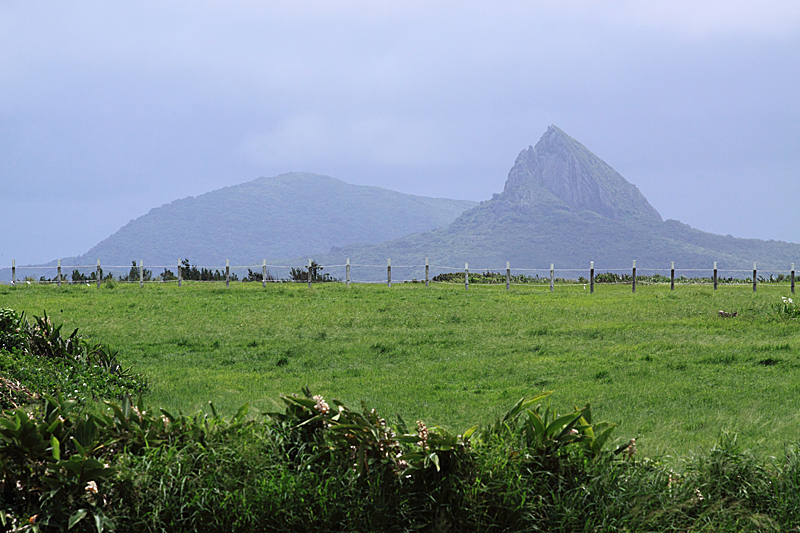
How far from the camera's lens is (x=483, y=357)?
1182 cm

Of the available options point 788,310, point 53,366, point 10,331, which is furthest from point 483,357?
point 788,310

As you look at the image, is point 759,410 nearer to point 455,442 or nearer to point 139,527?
point 455,442

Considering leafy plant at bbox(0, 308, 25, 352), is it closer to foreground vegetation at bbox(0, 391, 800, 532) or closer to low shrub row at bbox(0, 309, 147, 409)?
low shrub row at bbox(0, 309, 147, 409)

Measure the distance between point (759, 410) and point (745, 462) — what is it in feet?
14.0

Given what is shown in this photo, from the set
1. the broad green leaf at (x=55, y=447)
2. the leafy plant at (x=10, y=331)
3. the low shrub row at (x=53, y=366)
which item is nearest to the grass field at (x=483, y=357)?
the low shrub row at (x=53, y=366)

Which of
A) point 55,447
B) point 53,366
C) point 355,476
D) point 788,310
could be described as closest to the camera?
point 55,447

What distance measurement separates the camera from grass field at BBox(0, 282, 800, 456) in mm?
7371

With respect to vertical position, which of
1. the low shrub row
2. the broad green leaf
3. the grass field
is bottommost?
the grass field

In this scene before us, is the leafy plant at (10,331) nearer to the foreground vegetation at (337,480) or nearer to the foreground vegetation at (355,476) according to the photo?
the foreground vegetation at (355,476)

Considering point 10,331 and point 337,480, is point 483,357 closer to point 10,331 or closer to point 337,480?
point 10,331

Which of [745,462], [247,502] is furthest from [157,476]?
[745,462]

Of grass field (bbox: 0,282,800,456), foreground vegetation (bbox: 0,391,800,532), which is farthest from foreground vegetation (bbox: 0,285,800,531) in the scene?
grass field (bbox: 0,282,800,456)

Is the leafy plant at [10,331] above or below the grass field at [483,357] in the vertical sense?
above

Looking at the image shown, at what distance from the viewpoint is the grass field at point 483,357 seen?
7.37 metres
